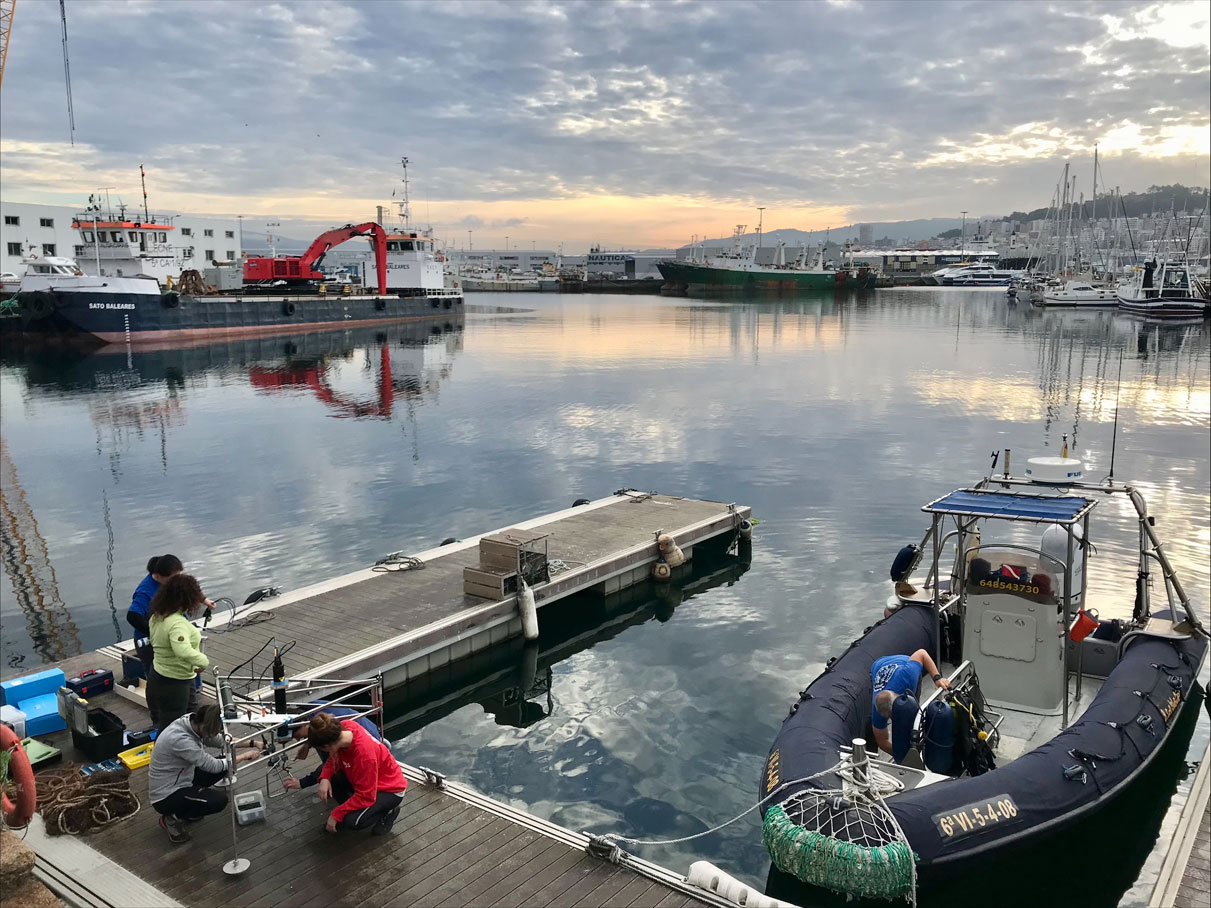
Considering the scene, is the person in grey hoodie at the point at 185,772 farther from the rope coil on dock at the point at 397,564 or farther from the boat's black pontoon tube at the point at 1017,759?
the rope coil on dock at the point at 397,564

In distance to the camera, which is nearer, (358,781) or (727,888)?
(727,888)

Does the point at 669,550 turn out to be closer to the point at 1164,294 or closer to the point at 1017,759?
the point at 1017,759

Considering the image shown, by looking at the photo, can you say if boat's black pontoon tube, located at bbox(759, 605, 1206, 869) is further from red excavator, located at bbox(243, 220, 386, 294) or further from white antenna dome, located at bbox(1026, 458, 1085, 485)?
red excavator, located at bbox(243, 220, 386, 294)

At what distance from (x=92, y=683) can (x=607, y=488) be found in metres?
14.2

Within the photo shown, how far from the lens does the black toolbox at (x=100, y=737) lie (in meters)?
7.92

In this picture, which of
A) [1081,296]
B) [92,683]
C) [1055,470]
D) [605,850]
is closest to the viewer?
[605,850]

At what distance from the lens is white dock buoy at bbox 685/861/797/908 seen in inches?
239

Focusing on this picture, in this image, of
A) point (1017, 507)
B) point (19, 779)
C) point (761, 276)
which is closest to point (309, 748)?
point (19, 779)

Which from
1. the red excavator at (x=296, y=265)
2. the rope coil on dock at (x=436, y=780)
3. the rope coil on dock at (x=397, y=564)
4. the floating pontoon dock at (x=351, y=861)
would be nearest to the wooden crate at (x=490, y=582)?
the rope coil on dock at (x=397, y=564)

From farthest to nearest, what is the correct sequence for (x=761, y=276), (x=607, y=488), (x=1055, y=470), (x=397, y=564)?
(x=761, y=276) → (x=607, y=488) → (x=397, y=564) → (x=1055, y=470)

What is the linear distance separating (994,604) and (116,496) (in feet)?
68.5

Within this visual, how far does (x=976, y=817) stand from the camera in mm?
6910

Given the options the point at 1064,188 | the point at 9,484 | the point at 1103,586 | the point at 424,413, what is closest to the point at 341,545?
the point at 9,484

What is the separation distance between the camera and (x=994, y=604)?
9.51m
